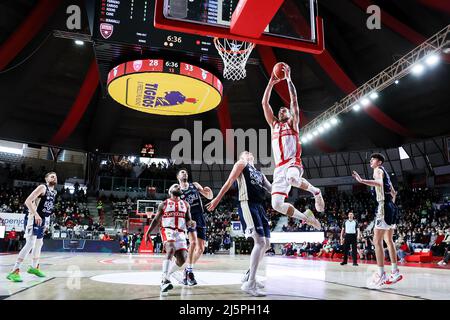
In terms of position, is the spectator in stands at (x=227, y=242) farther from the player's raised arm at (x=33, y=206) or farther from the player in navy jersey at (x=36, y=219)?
the player's raised arm at (x=33, y=206)

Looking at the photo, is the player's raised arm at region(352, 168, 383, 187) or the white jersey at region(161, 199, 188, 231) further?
the player's raised arm at region(352, 168, 383, 187)

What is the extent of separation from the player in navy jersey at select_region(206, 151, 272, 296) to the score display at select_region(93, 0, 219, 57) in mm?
7238

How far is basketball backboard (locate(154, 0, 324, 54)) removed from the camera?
6.39 meters

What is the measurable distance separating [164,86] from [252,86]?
7969 mm

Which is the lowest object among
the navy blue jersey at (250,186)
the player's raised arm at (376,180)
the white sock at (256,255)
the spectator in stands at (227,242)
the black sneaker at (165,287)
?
the spectator in stands at (227,242)

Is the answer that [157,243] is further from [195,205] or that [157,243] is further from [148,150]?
[195,205]

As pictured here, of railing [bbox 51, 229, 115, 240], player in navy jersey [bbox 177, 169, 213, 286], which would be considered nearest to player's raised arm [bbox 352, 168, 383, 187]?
player in navy jersey [bbox 177, 169, 213, 286]

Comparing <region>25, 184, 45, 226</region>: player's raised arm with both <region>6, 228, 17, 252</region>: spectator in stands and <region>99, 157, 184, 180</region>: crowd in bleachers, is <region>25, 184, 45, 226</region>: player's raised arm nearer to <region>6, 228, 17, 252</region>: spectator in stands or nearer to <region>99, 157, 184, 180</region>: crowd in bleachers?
<region>6, 228, 17, 252</region>: spectator in stands

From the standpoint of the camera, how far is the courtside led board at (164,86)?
40.2 feet

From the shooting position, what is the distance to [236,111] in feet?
82.1

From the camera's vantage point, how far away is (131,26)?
35.0 ft

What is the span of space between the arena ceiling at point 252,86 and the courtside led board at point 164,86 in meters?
4.16

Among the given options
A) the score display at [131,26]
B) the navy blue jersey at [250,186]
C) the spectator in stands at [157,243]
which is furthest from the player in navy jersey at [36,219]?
the spectator in stands at [157,243]

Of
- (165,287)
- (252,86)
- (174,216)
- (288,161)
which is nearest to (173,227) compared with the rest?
(174,216)
